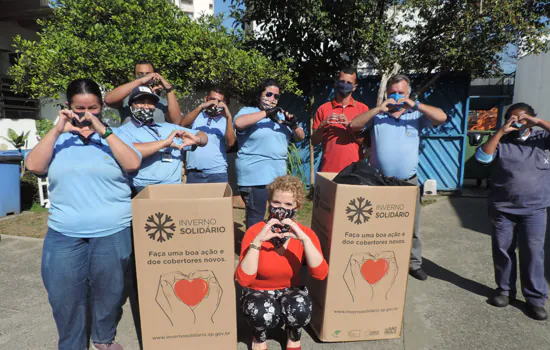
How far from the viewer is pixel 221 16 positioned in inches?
226

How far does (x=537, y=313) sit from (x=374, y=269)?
152 cm

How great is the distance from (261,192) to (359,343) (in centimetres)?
144

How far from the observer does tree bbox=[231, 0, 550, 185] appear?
5461 mm

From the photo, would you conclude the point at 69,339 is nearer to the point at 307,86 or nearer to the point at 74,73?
the point at 74,73

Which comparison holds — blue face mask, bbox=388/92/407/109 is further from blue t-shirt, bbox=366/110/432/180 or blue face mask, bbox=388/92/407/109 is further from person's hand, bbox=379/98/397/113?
blue t-shirt, bbox=366/110/432/180

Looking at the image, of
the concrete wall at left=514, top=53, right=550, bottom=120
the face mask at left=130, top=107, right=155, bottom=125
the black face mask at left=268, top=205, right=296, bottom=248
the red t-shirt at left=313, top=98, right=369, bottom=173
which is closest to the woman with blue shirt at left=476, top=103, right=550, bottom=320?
the red t-shirt at left=313, top=98, right=369, bottom=173

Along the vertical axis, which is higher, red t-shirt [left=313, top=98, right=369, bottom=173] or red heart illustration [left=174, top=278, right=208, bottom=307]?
red t-shirt [left=313, top=98, right=369, bottom=173]

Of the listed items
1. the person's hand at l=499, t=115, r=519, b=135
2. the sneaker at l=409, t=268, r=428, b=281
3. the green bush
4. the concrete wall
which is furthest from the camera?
the concrete wall

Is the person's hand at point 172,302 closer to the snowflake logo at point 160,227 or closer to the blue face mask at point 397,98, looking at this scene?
the snowflake logo at point 160,227

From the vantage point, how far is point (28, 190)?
6.46 meters

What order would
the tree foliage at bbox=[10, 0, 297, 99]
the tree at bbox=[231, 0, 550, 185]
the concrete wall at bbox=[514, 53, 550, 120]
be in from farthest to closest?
the concrete wall at bbox=[514, 53, 550, 120], the tree at bbox=[231, 0, 550, 185], the tree foliage at bbox=[10, 0, 297, 99]

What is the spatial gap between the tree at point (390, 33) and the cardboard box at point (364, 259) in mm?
4074

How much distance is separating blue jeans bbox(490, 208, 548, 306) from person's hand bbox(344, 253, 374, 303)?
1.33m

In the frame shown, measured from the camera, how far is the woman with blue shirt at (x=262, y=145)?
303 cm
